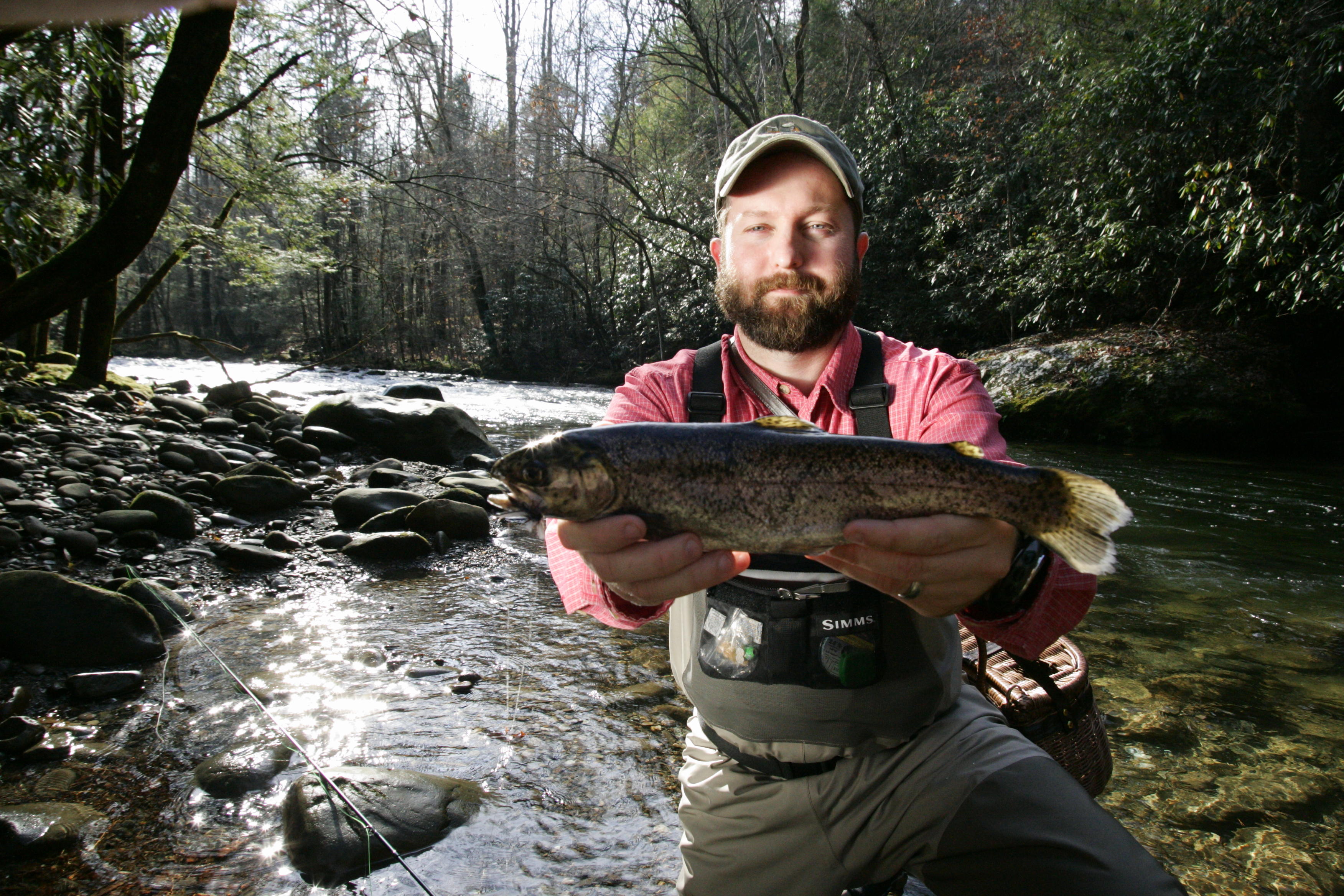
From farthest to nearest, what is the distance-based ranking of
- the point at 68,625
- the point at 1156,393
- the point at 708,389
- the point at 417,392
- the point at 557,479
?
the point at 417,392 → the point at 1156,393 → the point at 68,625 → the point at 708,389 → the point at 557,479

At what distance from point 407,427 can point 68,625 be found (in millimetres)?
7733

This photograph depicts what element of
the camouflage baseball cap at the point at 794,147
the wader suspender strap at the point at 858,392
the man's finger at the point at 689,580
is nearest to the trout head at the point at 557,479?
the man's finger at the point at 689,580

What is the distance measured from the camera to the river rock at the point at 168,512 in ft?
22.0

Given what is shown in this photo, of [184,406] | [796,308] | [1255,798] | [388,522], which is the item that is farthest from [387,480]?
[1255,798]

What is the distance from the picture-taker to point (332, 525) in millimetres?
7871

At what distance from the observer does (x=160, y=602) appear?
5.07 meters

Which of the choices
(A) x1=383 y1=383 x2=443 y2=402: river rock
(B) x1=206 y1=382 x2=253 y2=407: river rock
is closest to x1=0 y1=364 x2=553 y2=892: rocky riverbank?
(B) x1=206 y1=382 x2=253 y2=407: river rock

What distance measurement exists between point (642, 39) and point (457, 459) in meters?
14.2

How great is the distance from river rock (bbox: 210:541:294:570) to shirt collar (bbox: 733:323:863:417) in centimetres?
558

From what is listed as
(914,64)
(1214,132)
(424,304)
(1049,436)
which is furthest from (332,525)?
(424,304)

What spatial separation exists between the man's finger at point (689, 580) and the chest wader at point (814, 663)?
356 millimetres

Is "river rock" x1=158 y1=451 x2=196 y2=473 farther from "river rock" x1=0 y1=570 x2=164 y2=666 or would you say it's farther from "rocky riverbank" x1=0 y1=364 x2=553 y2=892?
"river rock" x1=0 y1=570 x2=164 y2=666

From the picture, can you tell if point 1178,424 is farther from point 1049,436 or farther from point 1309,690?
point 1309,690

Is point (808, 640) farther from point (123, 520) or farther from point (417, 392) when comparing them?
point (417, 392)
